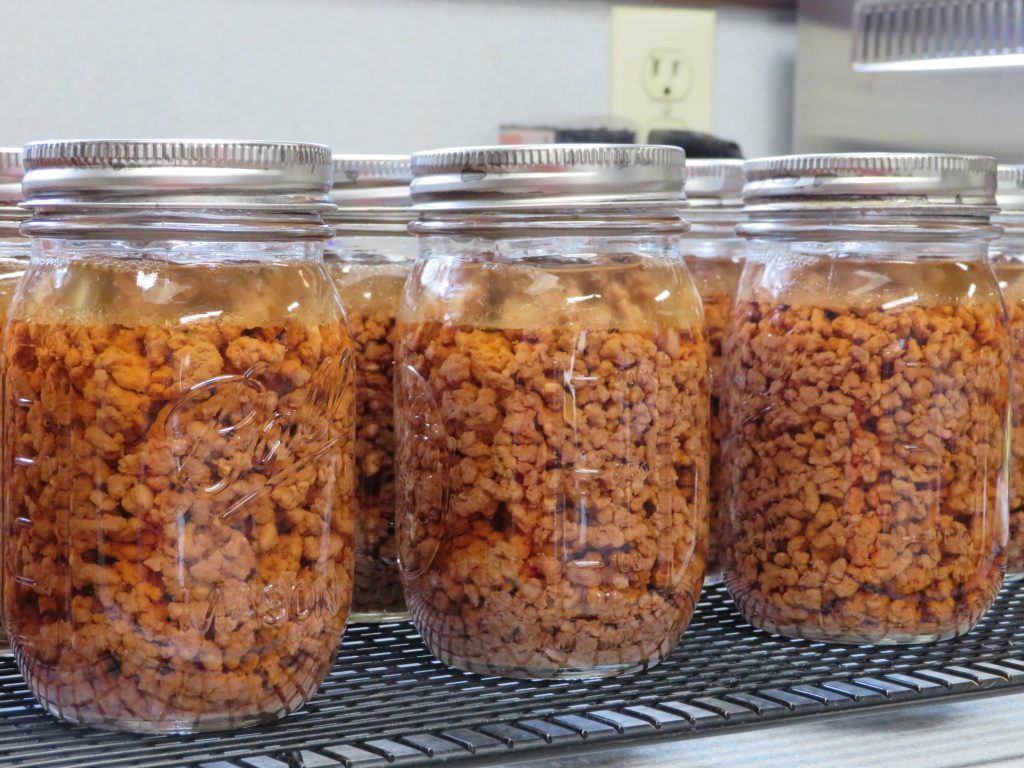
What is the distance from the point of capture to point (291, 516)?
0.72 meters

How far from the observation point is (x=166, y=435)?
678 millimetres

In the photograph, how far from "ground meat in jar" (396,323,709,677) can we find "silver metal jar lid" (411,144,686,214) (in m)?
0.07

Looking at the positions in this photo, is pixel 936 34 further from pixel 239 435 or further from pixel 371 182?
pixel 239 435

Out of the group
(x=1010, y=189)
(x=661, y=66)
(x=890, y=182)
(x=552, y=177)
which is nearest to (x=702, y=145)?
(x=661, y=66)

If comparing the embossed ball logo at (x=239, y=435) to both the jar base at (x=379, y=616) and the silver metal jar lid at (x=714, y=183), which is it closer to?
the jar base at (x=379, y=616)

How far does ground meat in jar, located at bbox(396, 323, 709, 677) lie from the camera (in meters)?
0.78

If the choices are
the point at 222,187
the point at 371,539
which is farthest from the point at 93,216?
the point at 371,539

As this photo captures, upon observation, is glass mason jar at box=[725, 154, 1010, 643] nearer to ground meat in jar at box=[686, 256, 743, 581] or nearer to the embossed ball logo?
ground meat in jar at box=[686, 256, 743, 581]

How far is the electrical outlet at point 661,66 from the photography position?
5.25 ft

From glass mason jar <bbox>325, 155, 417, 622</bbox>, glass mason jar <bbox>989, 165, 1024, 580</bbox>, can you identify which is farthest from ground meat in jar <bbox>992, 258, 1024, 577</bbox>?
glass mason jar <bbox>325, 155, 417, 622</bbox>

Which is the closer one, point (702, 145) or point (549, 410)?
point (549, 410)

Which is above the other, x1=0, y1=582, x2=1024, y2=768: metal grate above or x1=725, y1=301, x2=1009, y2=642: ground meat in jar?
x1=725, y1=301, x2=1009, y2=642: ground meat in jar

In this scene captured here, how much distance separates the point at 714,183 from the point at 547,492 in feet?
1.08

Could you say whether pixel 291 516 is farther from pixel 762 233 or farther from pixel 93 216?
pixel 762 233
